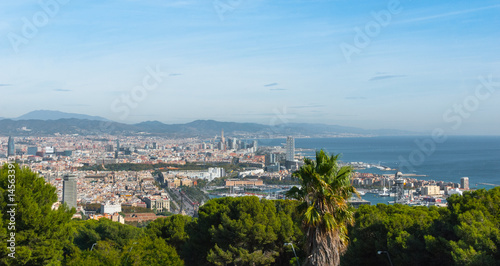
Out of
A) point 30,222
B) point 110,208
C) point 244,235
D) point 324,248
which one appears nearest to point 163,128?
point 110,208

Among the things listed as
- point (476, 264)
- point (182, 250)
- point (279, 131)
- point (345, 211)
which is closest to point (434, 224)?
point (476, 264)

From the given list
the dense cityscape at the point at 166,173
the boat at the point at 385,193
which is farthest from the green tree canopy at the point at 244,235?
the boat at the point at 385,193

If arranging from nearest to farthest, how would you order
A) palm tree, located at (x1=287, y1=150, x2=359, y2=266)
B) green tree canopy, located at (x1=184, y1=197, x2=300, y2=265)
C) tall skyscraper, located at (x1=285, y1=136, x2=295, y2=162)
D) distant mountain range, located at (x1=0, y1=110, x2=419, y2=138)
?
palm tree, located at (x1=287, y1=150, x2=359, y2=266) → green tree canopy, located at (x1=184, y1=197, x2=300, y2=265) → tall skyscraper, located at (x1=285, y1=136, x2=295, y2=162) → distant mountain range, located at (x1=0, y1=110, x2=419, y2=138)

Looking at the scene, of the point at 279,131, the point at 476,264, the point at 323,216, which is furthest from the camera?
the point at 279,131

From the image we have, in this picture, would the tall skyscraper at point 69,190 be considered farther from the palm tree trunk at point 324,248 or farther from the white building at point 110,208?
the palm tree trunk at point 324,248

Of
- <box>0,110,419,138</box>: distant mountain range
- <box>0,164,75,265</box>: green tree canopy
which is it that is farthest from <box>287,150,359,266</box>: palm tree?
<box>0,110,419,138</box>: distant mountain range

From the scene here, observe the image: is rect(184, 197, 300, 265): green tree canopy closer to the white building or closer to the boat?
the white building

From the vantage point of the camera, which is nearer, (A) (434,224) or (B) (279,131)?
(A) (434,224)

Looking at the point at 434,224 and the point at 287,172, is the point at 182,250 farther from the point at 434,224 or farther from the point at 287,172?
the point at 287,172
